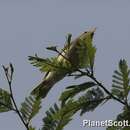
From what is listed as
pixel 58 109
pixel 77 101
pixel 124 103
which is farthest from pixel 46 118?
pixel 124 103

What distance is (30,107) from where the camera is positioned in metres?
3.58

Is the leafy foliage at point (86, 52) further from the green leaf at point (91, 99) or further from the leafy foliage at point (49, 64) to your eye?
the green leaf at point (91, 99)

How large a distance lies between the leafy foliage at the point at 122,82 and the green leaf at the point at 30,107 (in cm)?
60

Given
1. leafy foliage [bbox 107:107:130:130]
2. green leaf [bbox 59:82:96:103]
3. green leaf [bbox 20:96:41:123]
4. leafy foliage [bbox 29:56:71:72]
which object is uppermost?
leafy foliage [bbox 29:56:71:72]

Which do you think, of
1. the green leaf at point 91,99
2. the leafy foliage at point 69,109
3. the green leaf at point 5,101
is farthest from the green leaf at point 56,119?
the green leaf at point 5,101

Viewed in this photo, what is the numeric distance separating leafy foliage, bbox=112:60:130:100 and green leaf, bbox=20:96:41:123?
0.60 m

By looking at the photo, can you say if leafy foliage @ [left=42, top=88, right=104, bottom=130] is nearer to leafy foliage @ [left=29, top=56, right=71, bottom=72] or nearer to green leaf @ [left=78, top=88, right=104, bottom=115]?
green leaf @ [left=78, top=88, right=104, bottom=115]

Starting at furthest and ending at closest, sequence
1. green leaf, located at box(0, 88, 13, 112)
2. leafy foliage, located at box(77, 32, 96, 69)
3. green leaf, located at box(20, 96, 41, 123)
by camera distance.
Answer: green leaf, located at box(20, 96, 41, 123)
green leaf, located at box(0, 88, 13, 112)
leafy foliage, located at box(77, 32, 96, 69)

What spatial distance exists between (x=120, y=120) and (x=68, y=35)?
0.64m

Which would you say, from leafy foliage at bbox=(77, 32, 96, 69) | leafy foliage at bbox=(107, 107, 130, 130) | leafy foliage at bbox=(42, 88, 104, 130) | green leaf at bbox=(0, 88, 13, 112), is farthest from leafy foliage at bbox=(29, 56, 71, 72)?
leafy foliage at bbox=(107, 107, 130, 130)

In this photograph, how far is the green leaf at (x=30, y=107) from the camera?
349cm

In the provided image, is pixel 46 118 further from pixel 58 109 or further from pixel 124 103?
pixel 124 103

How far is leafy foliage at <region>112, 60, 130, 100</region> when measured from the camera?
10.7ft

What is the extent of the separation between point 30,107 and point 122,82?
2.25 feet
